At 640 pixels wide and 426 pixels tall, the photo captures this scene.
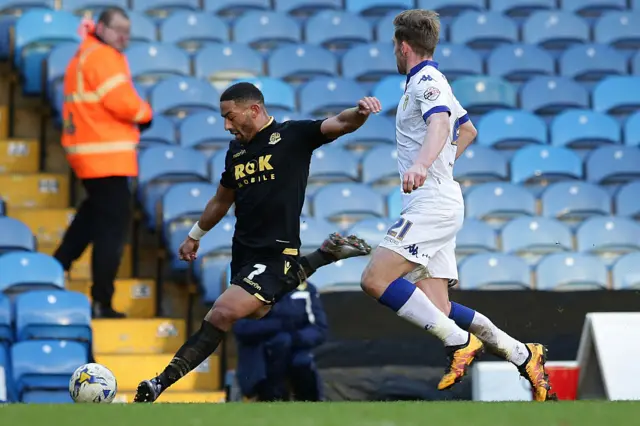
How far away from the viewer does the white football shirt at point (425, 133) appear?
5.50 meters

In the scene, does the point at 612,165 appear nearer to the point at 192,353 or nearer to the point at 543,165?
the point at 543,165

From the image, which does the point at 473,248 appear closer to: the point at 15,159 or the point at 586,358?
the point at 586,358

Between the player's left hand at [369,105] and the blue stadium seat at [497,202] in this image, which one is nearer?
the player's left hand at [369,105]

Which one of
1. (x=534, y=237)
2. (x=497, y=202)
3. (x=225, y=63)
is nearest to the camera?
(x=534, y=237)

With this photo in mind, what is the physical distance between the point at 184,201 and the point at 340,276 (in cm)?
133

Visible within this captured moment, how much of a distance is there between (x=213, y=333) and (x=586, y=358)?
2.46 meters

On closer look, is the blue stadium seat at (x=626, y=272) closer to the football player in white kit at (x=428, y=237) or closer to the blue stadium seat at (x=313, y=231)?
the blue stadium seat at (x=313, y=231)

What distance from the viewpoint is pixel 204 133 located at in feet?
33.7

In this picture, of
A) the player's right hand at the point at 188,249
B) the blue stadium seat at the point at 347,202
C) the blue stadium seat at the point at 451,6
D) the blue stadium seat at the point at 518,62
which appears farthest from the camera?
the blue stadium seat at the point at 451,6

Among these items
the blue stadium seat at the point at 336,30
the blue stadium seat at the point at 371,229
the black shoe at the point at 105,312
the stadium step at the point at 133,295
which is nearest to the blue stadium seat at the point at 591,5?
the blue stadium seat at the point at 336,30

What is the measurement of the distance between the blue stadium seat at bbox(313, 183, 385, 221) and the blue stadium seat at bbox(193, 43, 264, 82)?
187cm

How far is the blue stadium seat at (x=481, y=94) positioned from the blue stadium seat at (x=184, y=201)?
2.84 m

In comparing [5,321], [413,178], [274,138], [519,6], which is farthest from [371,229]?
[519,6]

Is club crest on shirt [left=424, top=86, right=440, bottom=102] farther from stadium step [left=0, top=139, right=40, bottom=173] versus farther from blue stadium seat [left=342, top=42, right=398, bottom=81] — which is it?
blue stadium seat [left=342, top=42, right=398, bottom=81]
